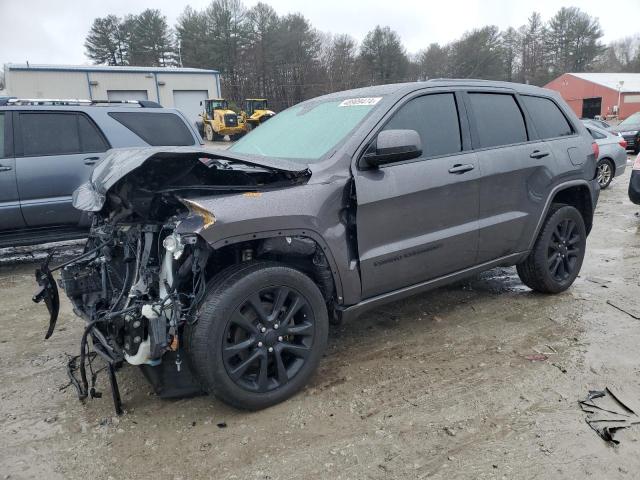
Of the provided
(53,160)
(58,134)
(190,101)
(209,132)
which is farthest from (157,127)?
(190,101)

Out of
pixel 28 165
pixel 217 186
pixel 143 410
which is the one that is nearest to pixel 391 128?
pixel 217 186

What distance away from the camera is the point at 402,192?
3.30 m

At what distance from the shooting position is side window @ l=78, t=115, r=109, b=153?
6.05 m

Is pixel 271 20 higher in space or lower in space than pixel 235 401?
higher

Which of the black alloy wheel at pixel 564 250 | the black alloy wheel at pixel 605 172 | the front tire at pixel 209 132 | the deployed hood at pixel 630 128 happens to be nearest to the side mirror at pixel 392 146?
the black alloy wheel at pixel 564 250

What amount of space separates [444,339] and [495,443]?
128cm

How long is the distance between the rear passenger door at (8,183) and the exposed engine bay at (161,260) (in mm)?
3079

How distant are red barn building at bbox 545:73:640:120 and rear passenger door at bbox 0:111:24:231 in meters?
53.6

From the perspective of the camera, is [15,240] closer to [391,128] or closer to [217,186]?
[217,186]

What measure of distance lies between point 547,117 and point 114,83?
113 feet

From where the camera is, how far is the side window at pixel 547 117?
4.37m

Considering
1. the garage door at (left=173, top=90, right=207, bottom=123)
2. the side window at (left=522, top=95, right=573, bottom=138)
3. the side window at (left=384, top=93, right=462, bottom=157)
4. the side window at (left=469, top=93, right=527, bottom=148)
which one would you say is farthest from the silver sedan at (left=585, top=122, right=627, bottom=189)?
the garage door at (left=173, top=90, right=207, bottom=123)

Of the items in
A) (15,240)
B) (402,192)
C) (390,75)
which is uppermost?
(390,75)

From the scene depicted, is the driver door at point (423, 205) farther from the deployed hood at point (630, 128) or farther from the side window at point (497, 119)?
the deployed hood at point (630, 128)
